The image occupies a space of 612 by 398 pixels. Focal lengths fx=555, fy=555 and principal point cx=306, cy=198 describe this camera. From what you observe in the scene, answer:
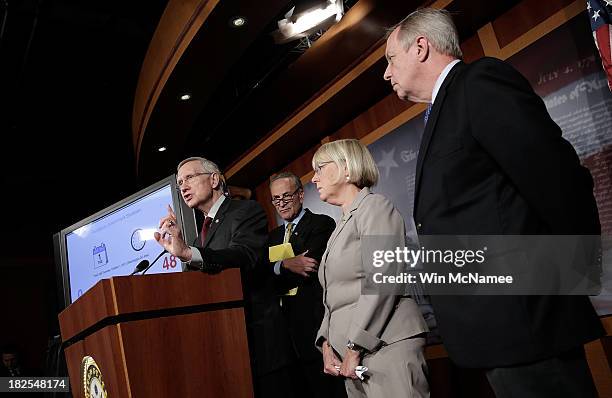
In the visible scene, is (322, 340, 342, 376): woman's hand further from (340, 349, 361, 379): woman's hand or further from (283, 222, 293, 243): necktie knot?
(283, 222, 293, 243): necktie knot

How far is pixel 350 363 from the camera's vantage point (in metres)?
1.64

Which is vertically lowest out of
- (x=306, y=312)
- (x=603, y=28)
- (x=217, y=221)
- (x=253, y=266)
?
(x=306, y=312)

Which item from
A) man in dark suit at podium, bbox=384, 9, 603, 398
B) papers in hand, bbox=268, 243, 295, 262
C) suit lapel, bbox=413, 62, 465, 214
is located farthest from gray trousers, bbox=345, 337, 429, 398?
papers in hand, bbox=268, 243, 295, 262

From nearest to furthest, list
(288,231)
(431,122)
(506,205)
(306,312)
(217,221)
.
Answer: (506,205) < (431,122) < (217,221) < (306,312) < (288,231)

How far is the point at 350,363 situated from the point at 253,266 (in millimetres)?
470

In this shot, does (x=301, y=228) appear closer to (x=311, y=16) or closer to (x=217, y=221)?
(x=217, y=221)

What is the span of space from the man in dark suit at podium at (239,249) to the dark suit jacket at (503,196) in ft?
2.56

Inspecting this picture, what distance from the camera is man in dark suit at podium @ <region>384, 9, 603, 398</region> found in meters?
1.02

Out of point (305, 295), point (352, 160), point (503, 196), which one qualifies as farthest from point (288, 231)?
point (503, 196)

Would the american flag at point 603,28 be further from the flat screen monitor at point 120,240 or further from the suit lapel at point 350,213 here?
the flat screen monitor at point 120,240

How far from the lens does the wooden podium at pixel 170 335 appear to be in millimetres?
1521

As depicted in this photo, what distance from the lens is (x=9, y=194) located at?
25.9 feet

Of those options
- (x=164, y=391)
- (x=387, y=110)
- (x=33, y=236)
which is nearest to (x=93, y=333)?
(x=164, y=391)

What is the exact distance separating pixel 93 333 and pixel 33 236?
831 centimetres
